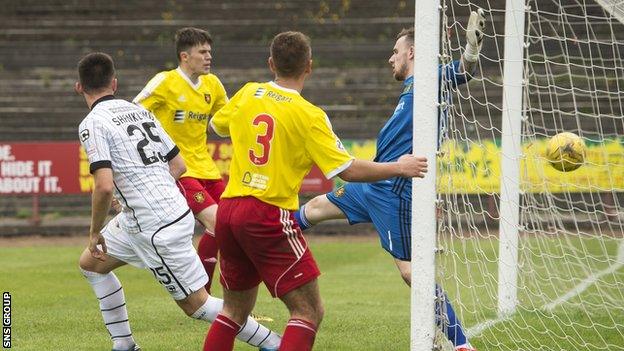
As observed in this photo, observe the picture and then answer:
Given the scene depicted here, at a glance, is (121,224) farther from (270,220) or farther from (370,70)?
(370,70)

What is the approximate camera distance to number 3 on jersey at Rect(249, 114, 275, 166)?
5516 mm

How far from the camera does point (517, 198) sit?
8.88 m

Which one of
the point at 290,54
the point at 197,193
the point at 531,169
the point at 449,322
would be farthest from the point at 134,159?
the point at 531,169

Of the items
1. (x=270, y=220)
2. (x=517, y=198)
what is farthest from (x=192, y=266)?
(x=517, y=198)

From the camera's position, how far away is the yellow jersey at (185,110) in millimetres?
8992

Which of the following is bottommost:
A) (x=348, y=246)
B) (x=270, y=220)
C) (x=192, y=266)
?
(x=348, y=246)

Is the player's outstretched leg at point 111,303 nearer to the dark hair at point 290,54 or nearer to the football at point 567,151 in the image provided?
the dark hair at point 290,54

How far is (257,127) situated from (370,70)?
17765 mm

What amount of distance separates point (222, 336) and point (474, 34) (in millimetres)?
2278

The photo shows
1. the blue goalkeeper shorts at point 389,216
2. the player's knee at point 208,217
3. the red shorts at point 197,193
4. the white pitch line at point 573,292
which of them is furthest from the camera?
the red shorts at point 197,193

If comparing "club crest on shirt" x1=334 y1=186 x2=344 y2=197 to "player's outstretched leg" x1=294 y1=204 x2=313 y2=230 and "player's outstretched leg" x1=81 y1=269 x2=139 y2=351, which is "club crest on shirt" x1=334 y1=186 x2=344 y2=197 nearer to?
"player's outstretched leg" x1=294 y1=204 x2=313 y2=230

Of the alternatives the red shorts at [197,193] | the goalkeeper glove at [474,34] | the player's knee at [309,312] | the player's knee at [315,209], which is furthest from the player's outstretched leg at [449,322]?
the red shorts at [197,193]

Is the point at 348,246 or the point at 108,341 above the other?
the point at 108,341

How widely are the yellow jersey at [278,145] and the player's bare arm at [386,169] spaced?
0.05 meters
